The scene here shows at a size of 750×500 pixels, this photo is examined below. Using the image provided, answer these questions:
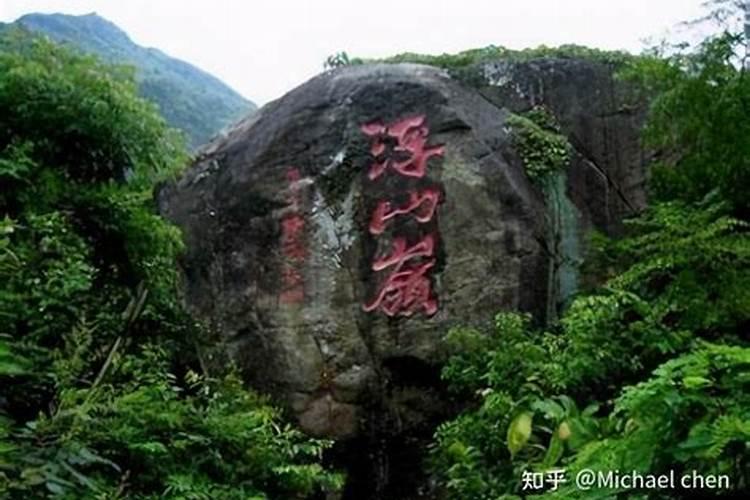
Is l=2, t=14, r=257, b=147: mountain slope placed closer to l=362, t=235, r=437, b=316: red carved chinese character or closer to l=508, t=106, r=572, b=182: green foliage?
l=508, t=106, r=572, b=182: green foliage

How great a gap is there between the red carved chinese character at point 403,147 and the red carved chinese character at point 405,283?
1.99 ft

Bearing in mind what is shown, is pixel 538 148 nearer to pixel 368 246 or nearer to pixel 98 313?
A: pixel 368 246

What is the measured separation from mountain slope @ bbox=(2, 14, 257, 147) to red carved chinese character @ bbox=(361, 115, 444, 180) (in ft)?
22.1

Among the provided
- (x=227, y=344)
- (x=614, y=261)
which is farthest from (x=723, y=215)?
(x=227, y=344)

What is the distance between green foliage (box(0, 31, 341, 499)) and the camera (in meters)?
2.97

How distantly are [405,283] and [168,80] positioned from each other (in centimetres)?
1716

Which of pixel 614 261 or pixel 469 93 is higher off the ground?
pixel 469 93

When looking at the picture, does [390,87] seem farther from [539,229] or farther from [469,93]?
[539,229]

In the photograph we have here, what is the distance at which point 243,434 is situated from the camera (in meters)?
3.89

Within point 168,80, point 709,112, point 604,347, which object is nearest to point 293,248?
point 604,347

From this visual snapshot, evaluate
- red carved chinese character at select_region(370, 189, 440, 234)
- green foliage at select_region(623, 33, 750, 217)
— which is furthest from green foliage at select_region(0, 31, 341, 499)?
green foliage at select_region(623, 33, 750, 217)

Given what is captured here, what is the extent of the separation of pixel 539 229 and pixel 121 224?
358cm

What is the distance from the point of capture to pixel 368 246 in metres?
6.74

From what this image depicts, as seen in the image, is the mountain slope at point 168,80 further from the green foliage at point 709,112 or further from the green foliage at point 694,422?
the green foliage at point 694,422
